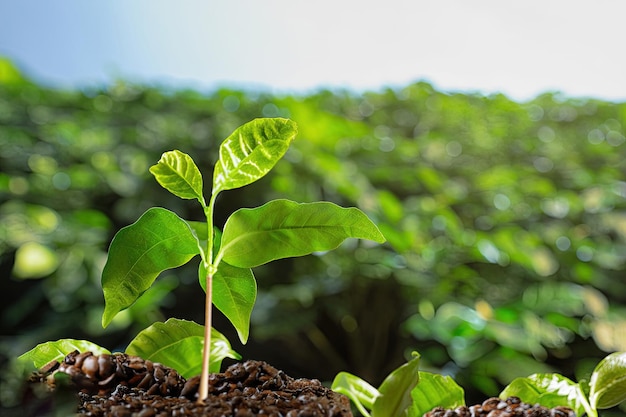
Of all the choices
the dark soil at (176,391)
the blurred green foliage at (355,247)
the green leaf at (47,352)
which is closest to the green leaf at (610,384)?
the dark soil at (176,391)

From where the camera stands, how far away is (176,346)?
0.94ft

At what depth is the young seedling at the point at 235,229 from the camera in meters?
0.25

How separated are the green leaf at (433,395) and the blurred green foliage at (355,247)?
627mm

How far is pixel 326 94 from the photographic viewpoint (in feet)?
4.81

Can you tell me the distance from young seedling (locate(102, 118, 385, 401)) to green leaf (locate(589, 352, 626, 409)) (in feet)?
0.41

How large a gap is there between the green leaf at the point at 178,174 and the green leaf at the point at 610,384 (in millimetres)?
190

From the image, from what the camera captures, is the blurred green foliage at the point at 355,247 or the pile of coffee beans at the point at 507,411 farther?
the blurred green foliage at the point at 355,247

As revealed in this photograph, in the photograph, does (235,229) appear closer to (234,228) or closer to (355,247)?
(234,228)

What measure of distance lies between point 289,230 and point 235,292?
4 centimetres

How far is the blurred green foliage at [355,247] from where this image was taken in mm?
983

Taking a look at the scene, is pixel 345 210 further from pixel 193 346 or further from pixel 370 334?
pixel 370 334

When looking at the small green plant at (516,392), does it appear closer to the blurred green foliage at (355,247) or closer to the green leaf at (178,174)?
the green leaf at (178,174)

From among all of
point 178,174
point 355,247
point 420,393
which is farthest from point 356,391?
point 355,247

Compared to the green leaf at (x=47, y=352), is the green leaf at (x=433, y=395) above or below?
below
